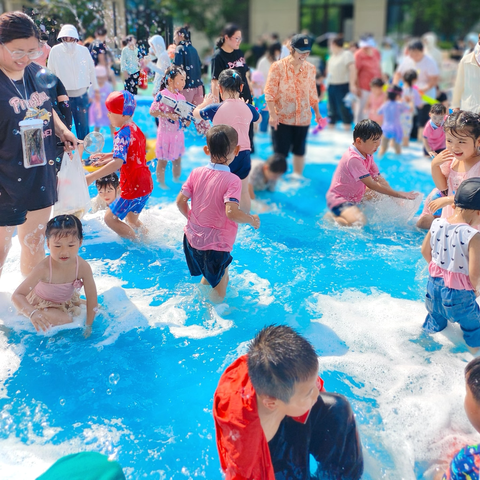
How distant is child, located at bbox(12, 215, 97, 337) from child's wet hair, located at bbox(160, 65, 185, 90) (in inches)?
121

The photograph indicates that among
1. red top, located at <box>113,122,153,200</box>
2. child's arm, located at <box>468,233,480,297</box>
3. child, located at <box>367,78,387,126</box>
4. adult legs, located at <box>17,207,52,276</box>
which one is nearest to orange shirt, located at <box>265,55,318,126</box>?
red top, located at <box>113,122,153,200</box>

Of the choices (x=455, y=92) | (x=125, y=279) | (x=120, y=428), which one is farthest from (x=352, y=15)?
(x=120, y=428)

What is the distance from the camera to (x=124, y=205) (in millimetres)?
4984

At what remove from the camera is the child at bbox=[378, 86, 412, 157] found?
28.1 ft

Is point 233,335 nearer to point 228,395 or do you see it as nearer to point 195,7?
point 228,395

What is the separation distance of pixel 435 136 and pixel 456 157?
1871mm

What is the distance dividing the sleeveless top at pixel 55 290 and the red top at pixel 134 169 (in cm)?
147

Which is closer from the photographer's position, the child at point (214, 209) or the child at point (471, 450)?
the child at point (471, 450)

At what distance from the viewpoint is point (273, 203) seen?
668 centimetres

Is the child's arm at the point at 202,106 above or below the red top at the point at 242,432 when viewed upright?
above

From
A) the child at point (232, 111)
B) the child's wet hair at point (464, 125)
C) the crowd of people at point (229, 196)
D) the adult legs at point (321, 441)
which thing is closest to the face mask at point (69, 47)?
the crowd of people at point (229, 196)

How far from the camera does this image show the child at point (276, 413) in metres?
1.97

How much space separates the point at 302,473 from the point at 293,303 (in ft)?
6.52

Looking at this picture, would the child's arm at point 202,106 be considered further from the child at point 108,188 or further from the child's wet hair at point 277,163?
the child's wet hair at point 277,163
